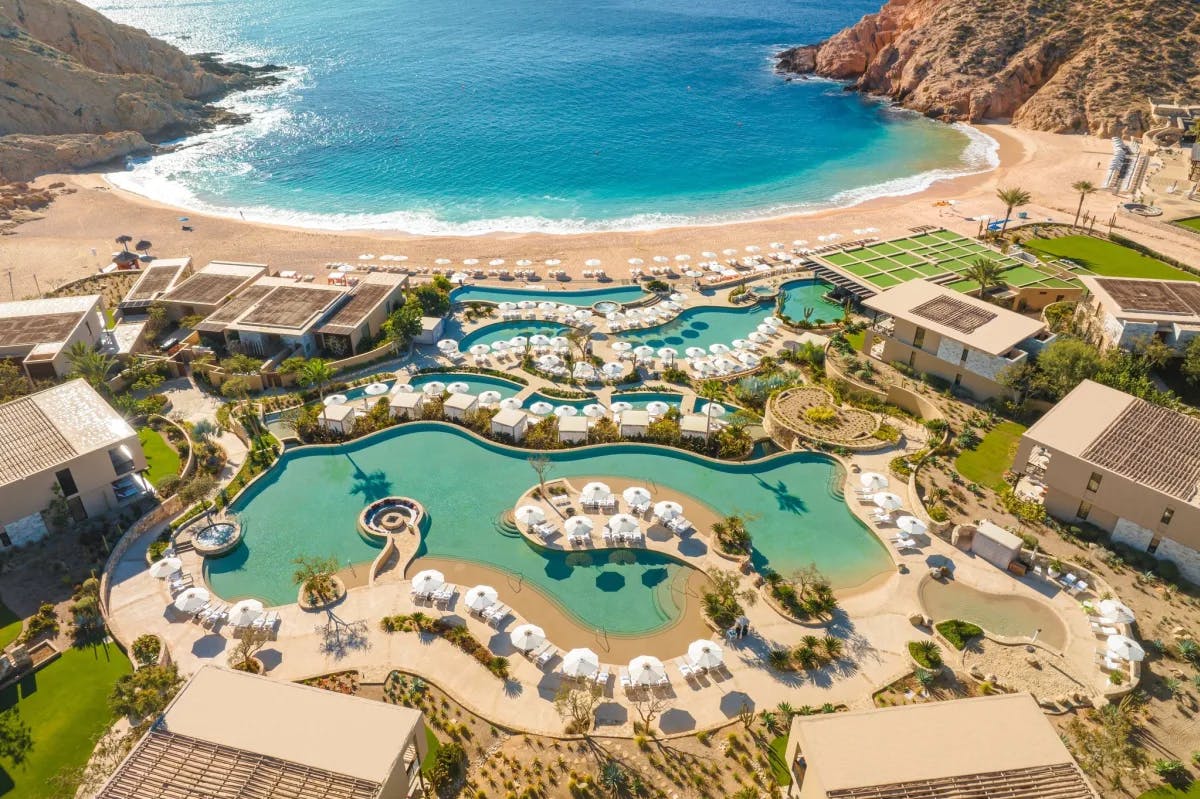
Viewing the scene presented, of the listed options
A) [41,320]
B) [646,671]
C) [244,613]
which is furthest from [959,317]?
[41,320]

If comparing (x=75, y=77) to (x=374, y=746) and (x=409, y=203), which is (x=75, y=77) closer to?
(x=409, y=203)

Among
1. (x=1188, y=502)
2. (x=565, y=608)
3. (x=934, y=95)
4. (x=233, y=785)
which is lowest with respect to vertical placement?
(x=565, y=608)

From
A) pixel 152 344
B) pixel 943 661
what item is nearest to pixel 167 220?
pixel 152 344

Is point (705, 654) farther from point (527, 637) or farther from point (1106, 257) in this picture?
point (1106, 257)

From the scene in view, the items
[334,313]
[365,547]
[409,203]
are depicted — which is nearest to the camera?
[365,547]

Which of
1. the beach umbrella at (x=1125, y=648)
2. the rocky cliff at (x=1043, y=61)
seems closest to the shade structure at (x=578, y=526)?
the beach umbrella at (x=1125, y=648)
